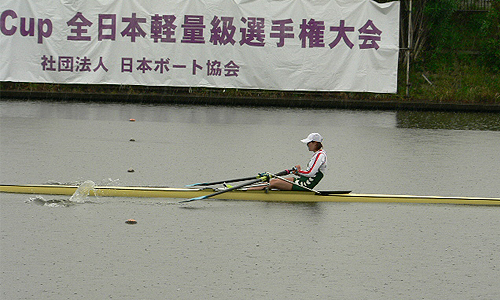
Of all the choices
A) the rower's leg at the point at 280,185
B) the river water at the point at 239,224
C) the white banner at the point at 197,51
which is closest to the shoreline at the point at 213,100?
the white banner at the point at 197,51

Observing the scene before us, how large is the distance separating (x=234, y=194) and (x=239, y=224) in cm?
128

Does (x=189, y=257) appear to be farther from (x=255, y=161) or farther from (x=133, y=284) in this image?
(x=255, y=161)

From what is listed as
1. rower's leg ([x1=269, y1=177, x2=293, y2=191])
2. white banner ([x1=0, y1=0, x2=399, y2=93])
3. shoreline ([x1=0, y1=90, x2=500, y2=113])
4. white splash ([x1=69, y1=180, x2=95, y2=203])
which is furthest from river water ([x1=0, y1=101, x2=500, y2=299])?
white banner ([x1=0, y1=0, x2=399, y2=93])

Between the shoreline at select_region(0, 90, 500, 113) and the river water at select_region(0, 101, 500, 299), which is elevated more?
the shoreline at select_region(0, 90, 500, 113)

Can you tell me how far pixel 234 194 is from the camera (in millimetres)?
8977

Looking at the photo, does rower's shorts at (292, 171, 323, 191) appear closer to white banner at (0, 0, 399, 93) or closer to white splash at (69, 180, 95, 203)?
white splash at (69, 180, 95, 203)

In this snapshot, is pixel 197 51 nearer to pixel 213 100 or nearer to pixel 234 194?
pixel 213 100

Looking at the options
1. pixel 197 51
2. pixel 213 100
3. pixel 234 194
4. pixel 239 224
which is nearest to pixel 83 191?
pixel 234 194

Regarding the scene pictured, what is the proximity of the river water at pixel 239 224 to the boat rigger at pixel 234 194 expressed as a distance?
17cm

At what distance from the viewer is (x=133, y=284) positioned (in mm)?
5754

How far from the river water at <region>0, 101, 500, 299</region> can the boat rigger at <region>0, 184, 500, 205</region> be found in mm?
170

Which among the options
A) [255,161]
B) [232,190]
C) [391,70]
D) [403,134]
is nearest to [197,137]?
[255,161]

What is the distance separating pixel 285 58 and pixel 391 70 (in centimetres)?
271

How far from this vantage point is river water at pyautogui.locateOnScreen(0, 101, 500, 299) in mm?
5871
